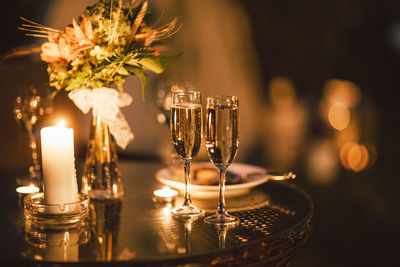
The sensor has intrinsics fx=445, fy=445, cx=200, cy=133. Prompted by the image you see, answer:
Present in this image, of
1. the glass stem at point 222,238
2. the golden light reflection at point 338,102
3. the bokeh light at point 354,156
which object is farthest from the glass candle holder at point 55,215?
the golden light reflection at point 338,102

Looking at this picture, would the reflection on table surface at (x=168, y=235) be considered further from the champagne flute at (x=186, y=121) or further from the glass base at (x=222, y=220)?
the champagne flute at (x=186, y=121)

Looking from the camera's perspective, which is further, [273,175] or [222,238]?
[273,175]

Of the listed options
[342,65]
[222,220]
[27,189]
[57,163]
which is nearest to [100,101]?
[57,163]

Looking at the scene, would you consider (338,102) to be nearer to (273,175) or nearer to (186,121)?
(273,175)

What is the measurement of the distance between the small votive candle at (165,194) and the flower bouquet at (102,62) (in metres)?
0.12

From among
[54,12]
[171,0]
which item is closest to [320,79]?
[171,0]

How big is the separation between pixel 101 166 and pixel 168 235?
423 mm

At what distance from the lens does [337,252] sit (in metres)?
3.16

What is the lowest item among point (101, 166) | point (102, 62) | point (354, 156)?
point (354, 156)

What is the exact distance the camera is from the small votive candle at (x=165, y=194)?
4.44ft

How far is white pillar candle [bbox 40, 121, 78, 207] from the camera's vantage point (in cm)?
108

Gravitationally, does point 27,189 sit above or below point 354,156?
above

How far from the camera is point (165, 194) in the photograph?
1376mm

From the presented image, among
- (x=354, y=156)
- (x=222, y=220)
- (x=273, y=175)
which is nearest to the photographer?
(x=222, y=220)
